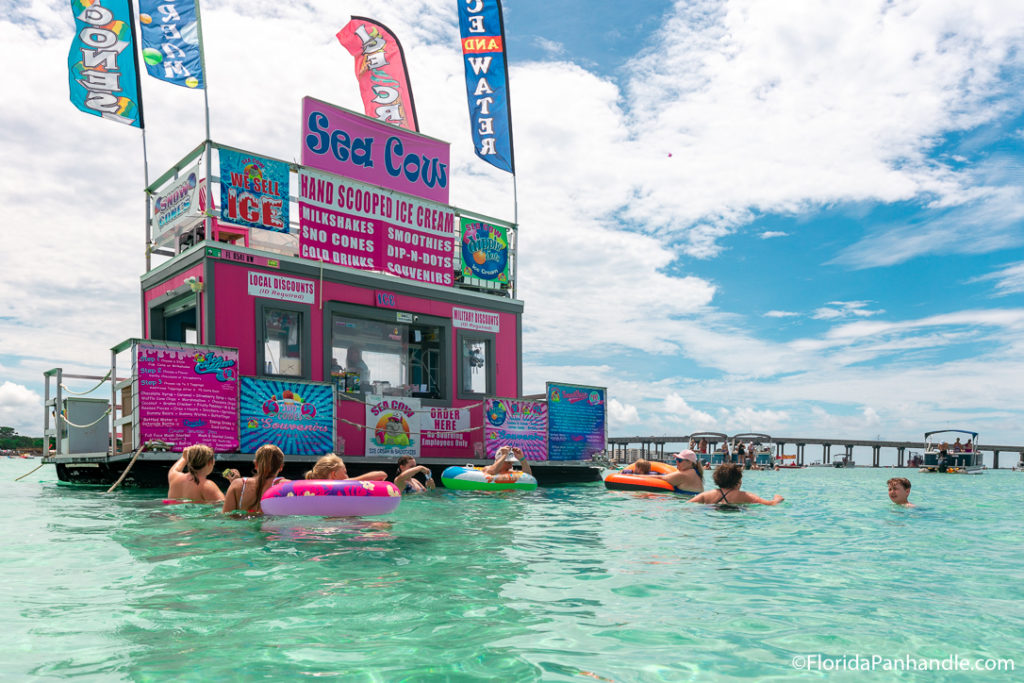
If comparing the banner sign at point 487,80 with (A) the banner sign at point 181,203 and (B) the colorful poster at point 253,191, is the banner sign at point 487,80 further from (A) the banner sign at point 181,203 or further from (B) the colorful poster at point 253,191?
(A) the banner sign at point 181,203

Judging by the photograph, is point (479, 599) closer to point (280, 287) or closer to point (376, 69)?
point (280, 287)

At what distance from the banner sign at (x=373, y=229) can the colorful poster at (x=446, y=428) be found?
10.0ft

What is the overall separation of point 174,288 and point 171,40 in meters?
5.21

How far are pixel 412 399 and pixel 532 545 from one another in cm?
878

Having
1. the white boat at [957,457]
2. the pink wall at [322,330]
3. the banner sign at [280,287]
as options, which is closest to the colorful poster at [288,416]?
the pink wall at [322,330]

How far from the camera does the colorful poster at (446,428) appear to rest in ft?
52.3

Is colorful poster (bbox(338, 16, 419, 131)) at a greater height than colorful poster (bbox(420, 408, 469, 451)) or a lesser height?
greater

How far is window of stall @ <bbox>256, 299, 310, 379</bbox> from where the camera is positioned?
45.8 feet

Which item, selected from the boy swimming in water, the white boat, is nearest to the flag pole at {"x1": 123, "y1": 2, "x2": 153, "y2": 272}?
the boy swimming in water

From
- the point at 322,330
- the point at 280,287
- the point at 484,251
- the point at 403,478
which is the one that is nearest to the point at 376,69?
the point at 484,251

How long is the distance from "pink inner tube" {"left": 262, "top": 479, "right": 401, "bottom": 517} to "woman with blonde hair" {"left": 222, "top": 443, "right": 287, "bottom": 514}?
10.8 inches

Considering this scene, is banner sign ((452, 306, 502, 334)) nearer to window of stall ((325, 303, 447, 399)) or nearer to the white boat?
window of stall ((325, 303, 447, 399))

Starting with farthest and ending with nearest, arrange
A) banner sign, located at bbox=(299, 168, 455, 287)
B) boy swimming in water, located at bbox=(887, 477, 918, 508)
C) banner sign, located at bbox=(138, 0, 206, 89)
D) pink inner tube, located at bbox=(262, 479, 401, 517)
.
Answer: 1. banner sign, located at bbox=(299, 168, 455, 287)
2. banner sign, located at bbox=(138, 0, 206, 89)
3. boy swimming in water, located at bbox=(887, 477, 918, 508)
4. pink inner tube, located at bbox=(262, 479, 401, 517)

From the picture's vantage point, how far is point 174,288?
14375mm
